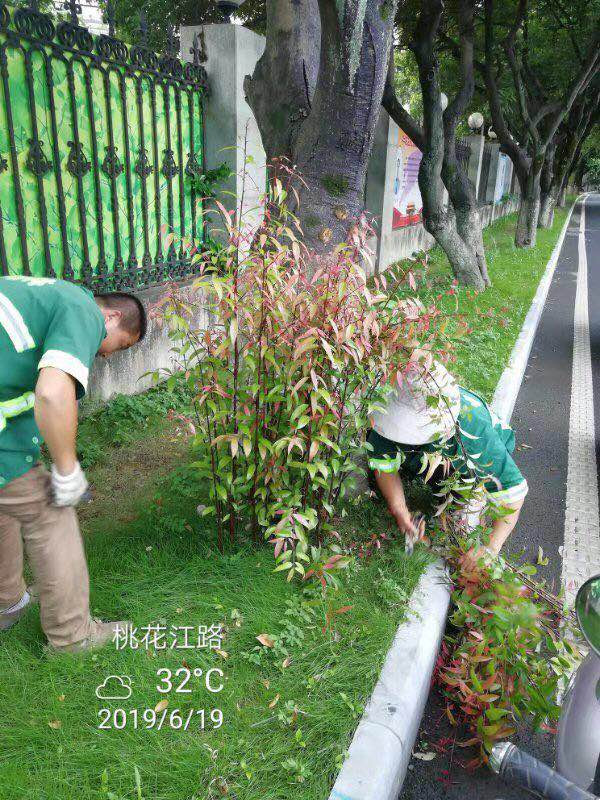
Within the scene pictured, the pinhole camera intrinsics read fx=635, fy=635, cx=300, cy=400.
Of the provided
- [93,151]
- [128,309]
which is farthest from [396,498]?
[93,151]

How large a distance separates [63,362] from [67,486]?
1.56ft

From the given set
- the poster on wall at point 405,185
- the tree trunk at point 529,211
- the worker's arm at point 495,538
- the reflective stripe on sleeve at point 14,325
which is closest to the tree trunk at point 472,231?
the poster on wall at point 405,185

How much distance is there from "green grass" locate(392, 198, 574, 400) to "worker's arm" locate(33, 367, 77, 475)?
1.53 m

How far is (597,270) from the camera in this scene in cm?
1544

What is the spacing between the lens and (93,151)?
4852mm

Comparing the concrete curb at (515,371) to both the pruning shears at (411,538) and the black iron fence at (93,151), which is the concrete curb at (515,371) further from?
the black iron fence at (93,151)

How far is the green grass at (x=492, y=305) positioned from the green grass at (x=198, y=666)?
1295 mm

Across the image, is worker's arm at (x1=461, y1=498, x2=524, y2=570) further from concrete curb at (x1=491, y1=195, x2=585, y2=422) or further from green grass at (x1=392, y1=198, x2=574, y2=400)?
concrete curb at (x1=491, y1=195, x2=585, y2=422)

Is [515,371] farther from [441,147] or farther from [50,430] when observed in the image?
[50,430]

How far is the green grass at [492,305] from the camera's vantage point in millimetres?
5917

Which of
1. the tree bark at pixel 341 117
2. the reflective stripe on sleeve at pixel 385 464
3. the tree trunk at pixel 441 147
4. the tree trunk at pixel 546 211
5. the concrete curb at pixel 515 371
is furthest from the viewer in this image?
the tree trunk at pixel 546 211

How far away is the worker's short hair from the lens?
2504 mm

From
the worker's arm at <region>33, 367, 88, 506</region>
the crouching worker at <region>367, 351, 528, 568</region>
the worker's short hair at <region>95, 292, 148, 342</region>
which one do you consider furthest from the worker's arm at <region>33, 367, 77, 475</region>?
the crouching worker at <region>367, 351, 528, 568</region>

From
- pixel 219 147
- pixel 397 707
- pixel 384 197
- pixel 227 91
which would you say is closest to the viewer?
pixel 397 707
